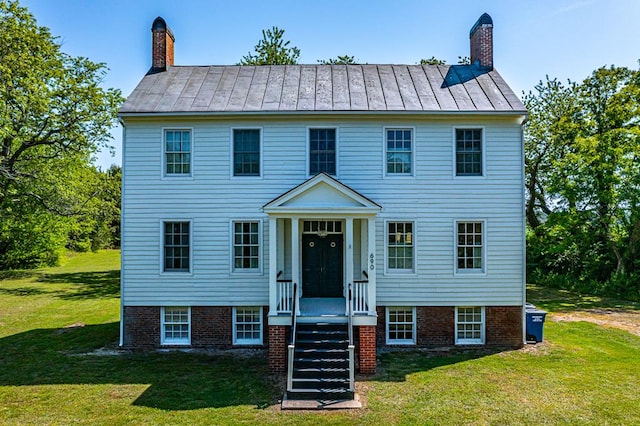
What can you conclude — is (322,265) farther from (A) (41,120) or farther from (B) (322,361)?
(A) (41,120)

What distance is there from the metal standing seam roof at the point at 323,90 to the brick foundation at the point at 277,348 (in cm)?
646

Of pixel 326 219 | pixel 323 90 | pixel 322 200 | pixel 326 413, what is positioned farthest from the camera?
pixel 323 90

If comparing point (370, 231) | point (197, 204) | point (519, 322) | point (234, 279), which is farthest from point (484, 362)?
point (197, 204)

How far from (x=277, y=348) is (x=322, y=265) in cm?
315

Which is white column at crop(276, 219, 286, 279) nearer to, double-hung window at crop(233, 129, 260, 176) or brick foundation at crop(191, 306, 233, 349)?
double-hung window at crop(233, 129, 260, 176)

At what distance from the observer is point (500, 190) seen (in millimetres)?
13055

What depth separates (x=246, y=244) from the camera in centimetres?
1320

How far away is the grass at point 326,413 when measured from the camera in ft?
27.8

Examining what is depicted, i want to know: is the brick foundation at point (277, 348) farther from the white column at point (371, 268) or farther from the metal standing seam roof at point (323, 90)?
the metal standing seam roof at point (323, 90)

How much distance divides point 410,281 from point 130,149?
948 cm

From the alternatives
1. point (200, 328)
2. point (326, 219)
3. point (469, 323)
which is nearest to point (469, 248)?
point (469, 323)

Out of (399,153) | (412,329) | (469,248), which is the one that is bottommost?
(412,329)

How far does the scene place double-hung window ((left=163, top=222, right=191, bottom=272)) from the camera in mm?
13234

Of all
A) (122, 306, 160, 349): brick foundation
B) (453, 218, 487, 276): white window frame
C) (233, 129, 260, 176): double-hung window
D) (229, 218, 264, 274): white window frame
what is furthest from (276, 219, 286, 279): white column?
(453, 218, 487, 276): white window frame
